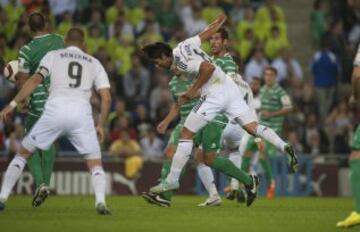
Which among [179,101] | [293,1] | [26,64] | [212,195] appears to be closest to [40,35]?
[26,64]

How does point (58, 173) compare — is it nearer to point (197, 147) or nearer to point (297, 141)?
point (297, 141)

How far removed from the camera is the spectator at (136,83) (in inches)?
1030

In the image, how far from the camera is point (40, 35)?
1597cm

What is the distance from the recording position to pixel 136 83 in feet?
86.4

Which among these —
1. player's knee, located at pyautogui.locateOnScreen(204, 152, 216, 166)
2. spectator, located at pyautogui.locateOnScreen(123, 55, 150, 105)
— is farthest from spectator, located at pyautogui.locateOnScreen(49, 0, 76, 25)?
player's knee, located at pyautogui.locateOnScreen(204, 152, 216, 166)

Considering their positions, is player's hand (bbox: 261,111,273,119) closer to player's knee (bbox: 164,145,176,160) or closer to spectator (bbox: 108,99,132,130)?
spectator (bbox: 108,99,132,130)

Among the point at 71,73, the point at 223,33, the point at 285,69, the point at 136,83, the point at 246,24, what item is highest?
the point at 246,24

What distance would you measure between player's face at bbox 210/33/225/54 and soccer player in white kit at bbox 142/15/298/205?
1.25 metres

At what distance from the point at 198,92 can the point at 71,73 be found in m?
2.37

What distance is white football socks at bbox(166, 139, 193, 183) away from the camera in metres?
15.5

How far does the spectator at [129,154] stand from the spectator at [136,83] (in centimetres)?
215

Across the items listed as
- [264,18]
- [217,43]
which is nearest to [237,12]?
[264,18]

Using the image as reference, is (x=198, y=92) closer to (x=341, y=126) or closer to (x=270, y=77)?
(x=270, y=77)

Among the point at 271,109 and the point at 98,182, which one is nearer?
the point at 98,182
